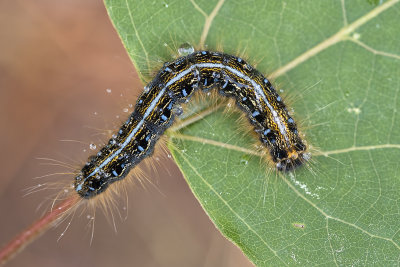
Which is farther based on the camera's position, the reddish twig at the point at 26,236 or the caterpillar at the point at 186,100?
the caterpillar at the point at 186,100

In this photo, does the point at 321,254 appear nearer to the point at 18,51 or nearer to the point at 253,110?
the point at 253,110

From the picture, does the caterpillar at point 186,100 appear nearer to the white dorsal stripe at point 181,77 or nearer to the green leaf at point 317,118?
the white dorsal stripe at point 181,77

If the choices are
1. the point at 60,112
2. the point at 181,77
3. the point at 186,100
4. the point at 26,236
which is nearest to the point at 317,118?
the point at 186,100

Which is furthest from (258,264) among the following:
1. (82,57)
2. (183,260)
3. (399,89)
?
(82,57)

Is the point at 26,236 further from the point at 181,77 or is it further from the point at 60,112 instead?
the point at 60,112

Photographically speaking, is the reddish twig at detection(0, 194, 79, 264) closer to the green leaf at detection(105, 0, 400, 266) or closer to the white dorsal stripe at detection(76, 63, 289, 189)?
the white dorsal stripe at detection(76, 63, 289, 189)

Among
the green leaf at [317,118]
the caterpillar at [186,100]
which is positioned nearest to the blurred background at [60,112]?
the caterpillar at [186,100]
